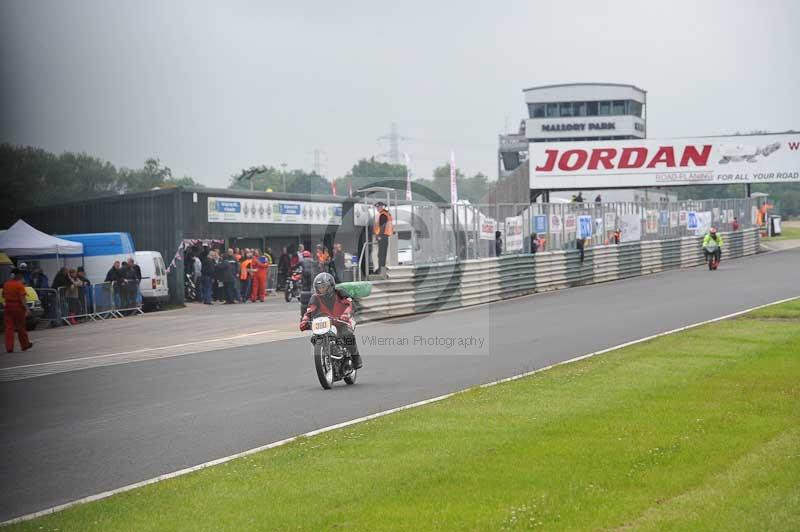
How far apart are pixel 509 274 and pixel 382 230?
21.8 feet

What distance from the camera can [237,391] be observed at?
13773mm

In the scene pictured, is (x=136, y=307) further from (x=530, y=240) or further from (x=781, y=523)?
(x=781, y=523)

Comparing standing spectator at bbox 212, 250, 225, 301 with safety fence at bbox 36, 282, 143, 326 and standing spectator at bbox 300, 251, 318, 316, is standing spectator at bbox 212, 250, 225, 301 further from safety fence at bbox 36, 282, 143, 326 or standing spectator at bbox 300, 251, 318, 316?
standing spectator at bbox 300, 251, 318, 316

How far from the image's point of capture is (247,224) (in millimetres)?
38875

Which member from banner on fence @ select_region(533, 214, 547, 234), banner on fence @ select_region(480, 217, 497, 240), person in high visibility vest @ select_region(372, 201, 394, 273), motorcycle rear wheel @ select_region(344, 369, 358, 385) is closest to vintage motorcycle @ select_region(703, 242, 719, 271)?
banner on fence @ select_region(533, 214, 547, 234)

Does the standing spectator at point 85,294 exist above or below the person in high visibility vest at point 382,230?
below

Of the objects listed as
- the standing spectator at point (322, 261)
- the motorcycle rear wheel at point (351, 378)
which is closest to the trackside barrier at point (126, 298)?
the standing spectator at point (322, 261)

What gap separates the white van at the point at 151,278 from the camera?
Result: 3278cm

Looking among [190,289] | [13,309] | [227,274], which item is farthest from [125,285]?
[13,309]

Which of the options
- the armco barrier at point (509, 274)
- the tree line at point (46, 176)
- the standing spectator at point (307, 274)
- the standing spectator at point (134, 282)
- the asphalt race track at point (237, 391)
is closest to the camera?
the tree line at point (46, 176)

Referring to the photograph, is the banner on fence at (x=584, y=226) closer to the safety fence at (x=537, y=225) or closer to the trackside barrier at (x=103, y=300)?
the safety fence at (x=537, y=225)

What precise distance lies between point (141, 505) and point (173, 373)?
902 cm

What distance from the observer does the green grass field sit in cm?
666

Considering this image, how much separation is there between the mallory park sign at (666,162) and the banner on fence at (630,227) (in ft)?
56.7
